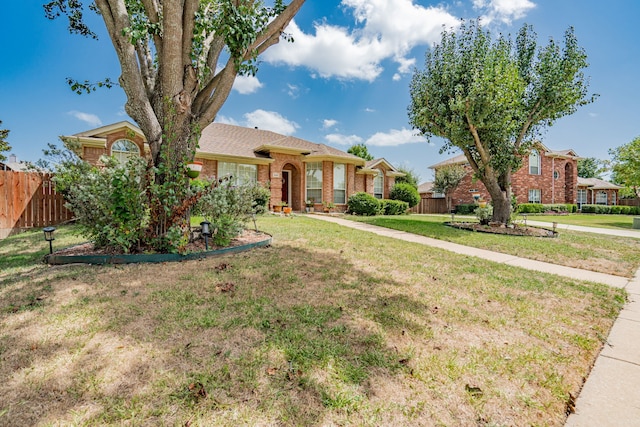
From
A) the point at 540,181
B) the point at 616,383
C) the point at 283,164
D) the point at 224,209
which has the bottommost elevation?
the point at 616,383

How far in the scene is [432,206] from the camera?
90.3ft

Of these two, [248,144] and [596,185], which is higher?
[248,144]

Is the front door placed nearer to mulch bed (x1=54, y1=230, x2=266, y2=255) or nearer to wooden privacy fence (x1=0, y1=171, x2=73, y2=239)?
wooden privacy fence (x1=0, y1=171, x2=73, y2=239)

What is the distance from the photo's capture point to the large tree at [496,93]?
9.56 meters

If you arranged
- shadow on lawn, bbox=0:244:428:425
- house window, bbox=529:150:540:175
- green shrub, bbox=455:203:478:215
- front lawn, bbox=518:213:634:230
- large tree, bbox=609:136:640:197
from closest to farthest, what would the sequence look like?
1. shadow on lawn, bbox=0:244:428:425
2. front lawn, bbox=518:213:634:230
3. large tree, bbox=609:136:640:197
4. green shrub, bbox=455:203:478:215
5. house window, bbox=529:150:540:175

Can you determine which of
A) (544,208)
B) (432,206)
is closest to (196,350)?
(432,206)

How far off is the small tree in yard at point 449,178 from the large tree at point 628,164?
32.7 ft

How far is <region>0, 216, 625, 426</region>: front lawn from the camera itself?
1703 mm

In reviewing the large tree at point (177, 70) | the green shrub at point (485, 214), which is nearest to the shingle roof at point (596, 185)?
the green shrub at point (485, 214)

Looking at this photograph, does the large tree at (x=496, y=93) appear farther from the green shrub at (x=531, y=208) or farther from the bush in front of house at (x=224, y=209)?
the green shrub at (x=531, y=208)

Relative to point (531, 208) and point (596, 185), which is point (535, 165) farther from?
point (596, 185)

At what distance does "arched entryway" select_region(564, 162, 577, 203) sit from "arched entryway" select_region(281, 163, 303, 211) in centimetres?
3002

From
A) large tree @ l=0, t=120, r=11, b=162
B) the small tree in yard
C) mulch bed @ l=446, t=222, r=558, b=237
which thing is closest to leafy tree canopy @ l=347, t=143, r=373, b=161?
the small tree in yard

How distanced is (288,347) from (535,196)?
3371cm
